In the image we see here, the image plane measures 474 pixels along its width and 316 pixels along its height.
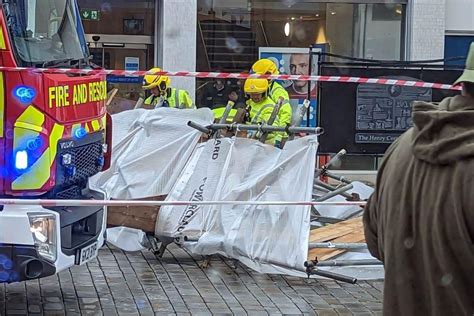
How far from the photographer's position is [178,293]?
720 centimetres

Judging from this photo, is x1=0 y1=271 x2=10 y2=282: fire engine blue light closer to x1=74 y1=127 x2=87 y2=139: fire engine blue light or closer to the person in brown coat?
x1=74 y1=127 x2=87 y2=139: fire engine blue light

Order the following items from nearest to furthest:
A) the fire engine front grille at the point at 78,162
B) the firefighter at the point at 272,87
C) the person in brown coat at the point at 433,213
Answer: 1. the person in brown coat at the point at 433,213
2. the fire engine front grille at the point at 78,162
3. the firefighter at the point at 272,87

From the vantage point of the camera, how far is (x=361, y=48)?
1451cm

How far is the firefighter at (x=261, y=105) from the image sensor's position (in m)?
9.66

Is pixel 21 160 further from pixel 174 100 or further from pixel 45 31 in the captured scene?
pixel 174 100

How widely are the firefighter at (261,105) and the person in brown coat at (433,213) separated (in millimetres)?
6802

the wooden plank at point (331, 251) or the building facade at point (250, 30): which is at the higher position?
the building facade at point (250, 30)

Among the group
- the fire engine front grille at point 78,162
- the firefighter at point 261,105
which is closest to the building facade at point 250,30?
the firefighter at point 261,105

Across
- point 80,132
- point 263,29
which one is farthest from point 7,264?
point 263,29

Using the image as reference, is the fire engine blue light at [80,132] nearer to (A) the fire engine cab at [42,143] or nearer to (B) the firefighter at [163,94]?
(A) the fire engine cab at [42,143]

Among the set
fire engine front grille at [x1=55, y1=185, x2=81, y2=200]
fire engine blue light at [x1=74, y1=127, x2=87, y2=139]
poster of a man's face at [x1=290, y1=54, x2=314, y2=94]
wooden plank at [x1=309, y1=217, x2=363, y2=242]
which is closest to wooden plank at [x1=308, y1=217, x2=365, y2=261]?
wooden plank at [x1=309, y1=217, x2=363, y2=242]

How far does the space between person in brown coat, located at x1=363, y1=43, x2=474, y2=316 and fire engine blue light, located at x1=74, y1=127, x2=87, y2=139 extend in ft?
11.6

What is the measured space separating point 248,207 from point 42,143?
2.61 metres

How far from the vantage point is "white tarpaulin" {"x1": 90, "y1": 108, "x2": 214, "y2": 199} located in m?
8.34
